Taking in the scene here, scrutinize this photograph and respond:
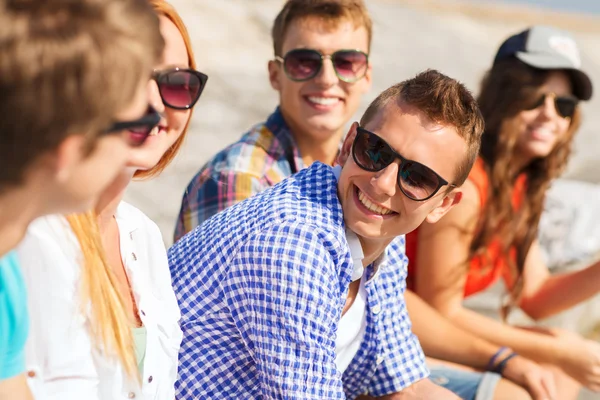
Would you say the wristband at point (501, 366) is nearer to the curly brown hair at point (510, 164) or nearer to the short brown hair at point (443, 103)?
the curly brown hair at point (510, 164)

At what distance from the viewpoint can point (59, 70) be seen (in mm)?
1010

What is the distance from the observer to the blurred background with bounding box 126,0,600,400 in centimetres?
481

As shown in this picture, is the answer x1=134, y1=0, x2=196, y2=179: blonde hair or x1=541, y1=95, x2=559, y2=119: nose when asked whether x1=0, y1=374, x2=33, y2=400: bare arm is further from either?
x1=541, y1=95, x2=559, y2=119: nose

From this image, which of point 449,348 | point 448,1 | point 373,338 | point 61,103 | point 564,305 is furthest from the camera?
point 448,1

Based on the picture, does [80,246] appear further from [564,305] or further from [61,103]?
[564,305]

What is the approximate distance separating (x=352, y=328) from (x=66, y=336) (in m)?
0.87

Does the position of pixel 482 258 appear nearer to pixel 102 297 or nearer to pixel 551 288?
pixel 551 288

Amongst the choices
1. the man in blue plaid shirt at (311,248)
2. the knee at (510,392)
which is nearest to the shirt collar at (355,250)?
the man in blue plaid shirt at (311,248)

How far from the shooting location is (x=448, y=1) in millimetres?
10750

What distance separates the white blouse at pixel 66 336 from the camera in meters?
1.62

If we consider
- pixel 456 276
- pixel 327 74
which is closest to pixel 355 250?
pixel 456 276

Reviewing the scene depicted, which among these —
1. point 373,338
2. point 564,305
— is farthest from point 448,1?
point 373,338

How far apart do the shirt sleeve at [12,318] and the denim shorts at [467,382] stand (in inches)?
62.5

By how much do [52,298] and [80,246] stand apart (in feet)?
0.44
